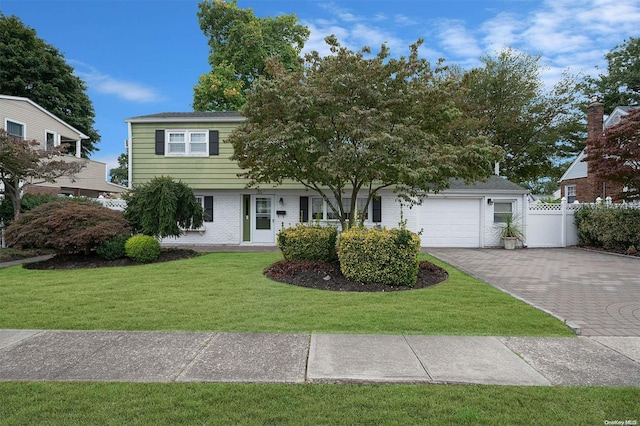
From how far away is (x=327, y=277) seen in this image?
812 centimetres

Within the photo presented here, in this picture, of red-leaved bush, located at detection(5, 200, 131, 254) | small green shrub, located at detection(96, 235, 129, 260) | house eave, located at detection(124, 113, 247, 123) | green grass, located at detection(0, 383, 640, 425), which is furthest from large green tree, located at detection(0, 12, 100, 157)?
green grass, located at detection(0, 383, 640, 425)

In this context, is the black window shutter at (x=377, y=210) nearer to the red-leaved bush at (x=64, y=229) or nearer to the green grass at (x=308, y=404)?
the red-leaved bush at (x=64, y=229)

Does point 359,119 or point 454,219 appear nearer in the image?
point 359,119

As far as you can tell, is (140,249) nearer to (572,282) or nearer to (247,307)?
(247,307)

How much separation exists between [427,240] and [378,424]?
14402 mm

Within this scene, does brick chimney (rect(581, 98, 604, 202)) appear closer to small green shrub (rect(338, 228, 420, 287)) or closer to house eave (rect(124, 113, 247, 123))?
small green shrub (rect(338, 228, 420, 287))

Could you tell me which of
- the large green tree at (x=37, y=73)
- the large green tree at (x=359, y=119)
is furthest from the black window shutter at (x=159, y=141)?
the large green tree at (x=37, y=73)

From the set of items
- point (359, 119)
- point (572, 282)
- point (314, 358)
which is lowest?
point (572, 282)

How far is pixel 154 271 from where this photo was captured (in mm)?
9312

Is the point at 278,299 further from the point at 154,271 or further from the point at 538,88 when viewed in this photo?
the point at 538,88

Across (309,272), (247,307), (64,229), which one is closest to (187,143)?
(64,229)

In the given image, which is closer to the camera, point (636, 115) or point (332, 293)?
point (332, 293)

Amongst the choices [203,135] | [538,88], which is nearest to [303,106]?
[203,135]

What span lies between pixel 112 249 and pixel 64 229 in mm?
1272
